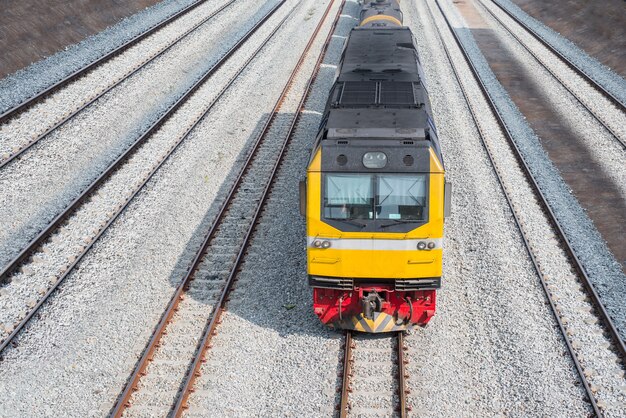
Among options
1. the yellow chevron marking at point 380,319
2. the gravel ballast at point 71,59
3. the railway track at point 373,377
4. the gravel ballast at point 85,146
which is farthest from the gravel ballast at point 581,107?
the gravel ballast at point 71,59

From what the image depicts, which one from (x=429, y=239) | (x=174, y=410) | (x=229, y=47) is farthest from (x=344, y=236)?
(x=229, y=47)

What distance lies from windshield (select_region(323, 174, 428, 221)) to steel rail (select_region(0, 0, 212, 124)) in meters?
12.8

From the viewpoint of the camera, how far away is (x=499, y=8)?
39312mm

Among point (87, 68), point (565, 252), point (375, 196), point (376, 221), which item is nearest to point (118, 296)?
point (376, 221)

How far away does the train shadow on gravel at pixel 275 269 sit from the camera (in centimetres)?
1214

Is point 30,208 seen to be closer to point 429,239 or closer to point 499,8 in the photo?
point 429,239

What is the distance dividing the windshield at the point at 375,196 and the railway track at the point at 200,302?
132 inches

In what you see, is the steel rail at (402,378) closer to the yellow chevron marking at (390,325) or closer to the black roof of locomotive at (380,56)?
the yellow chevron marking at (390,325)

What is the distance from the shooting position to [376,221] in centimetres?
1054

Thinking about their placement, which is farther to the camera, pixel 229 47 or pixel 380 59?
pixel 229 47

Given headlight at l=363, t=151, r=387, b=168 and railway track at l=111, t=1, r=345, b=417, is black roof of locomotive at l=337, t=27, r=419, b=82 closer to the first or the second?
headlight at l=363, t=151, r=387, b=168

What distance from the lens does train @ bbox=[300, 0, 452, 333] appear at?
1048cm

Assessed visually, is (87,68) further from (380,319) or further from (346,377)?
(346,377)

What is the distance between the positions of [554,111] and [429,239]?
14.5 metres
